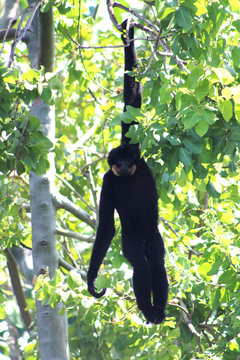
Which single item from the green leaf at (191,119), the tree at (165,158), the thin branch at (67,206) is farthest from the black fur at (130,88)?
the green leaf at (191,119)

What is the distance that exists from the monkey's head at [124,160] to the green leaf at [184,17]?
150 centimetres

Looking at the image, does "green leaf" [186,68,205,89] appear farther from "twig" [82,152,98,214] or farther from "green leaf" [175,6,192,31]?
"twig" [82,152,98,214]

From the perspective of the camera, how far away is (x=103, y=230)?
4.48m

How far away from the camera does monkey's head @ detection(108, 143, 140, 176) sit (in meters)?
4.11

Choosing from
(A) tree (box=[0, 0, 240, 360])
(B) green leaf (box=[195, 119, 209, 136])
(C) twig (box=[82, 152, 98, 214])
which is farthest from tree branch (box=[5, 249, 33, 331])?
(B) green leaf (box=[195, 119, 209, 136])

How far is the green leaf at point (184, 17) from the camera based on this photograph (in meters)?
2.75

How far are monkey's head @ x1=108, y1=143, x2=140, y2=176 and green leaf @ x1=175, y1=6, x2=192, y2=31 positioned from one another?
59.1 inches

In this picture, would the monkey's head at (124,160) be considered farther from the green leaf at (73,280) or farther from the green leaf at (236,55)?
the green leaf at (236,55)

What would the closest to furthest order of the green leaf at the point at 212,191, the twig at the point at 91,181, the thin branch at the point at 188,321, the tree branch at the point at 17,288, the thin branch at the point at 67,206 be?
1. the green leaf at the point at 212,191
2. the thin branch at the point at 188,321
3. the thin branch at the point at 67,206
4. the twig at the point at 91,181
5. the tree branch at the point at 17,288

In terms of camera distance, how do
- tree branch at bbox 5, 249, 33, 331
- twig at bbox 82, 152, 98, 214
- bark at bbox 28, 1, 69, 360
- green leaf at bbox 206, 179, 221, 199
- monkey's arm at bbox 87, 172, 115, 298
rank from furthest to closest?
tree branch at bbox 5, 249, 33, 331
twig at bbox 82, 152, 98, 214
bark at bbox 28, 1, 69, 360
monkey's arm at bbox 87, 172, 115, 298
green leaf at bbox 206, 179, 221, 199

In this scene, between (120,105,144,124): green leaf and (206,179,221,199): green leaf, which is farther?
(206,179,221,199): green leaf

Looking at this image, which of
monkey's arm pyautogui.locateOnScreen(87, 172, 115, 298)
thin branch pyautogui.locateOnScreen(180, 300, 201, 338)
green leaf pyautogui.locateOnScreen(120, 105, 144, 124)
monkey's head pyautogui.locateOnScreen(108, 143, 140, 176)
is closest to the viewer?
green leaf pyautogui.locateOnScreen(120, 105, 144, 124)

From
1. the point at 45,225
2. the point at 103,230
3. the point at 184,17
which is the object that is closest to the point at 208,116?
the point at 184,17

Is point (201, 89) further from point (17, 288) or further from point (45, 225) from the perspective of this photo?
point (17, 288)
